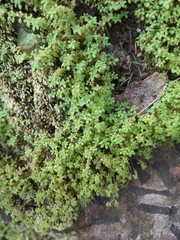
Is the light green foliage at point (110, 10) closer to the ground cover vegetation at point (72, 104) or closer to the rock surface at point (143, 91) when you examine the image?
the ground cover vegetation at point (72, 104)

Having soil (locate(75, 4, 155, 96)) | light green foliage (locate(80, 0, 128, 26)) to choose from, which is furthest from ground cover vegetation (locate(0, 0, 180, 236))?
soil (locate(75, 4, 155, 96))

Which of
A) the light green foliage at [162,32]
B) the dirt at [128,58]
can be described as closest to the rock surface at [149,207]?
the dirt at [128,58]

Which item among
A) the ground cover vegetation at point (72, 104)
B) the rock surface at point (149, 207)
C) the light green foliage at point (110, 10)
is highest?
the light green foliage at point (110, 10)

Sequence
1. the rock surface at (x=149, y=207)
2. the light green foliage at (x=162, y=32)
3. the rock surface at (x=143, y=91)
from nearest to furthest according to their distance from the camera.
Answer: the light green foliage at (x=162, y=32)
the rock surface at (x=143, y=91)
the rock surface at (x=149, y=207)

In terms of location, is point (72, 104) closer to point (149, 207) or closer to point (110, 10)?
point (110, 10)

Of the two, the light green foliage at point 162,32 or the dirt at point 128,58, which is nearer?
the light green foliage at point 162,32

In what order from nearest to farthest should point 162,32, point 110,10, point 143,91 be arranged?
point 162,32
point 110,10
point 143,91

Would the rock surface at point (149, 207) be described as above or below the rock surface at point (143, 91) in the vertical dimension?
below

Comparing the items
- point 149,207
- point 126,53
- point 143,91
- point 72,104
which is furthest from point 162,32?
point 149,207
